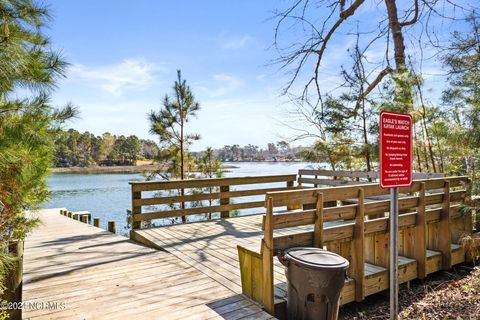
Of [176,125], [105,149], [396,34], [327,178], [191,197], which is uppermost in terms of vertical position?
[396,34]

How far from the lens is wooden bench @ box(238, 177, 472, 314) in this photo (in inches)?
106

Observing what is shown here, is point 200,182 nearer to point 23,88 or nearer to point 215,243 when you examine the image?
point 215,243

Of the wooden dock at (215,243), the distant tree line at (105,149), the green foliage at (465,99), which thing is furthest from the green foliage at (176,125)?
the distant tree line at (105,149)

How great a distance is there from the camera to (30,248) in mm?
4574

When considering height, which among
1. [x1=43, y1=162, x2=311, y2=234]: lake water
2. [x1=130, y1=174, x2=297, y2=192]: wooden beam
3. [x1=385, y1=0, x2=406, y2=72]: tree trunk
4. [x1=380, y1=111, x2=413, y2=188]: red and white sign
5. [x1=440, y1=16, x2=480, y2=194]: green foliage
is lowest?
[x1=43, y1=162, x2=311, y2=234]: lake water

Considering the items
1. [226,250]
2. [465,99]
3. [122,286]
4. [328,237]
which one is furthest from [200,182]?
[465,99]

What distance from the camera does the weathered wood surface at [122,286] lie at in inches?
100

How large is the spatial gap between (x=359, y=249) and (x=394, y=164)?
3.80ft

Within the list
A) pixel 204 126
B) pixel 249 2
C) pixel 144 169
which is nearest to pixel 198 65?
pixel 204 126

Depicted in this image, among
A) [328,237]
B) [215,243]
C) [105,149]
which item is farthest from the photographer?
[105,149]

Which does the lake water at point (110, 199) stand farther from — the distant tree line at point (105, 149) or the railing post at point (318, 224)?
the distant tree line at point (105, 149)

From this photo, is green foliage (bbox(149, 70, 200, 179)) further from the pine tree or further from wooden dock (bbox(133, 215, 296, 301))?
wooden dock (bbox(133, 215, 296, 301))

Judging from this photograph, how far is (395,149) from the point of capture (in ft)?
8.15

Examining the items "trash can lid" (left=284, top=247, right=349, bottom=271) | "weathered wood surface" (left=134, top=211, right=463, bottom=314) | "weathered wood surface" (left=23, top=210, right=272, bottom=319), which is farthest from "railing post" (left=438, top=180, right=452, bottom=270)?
"weathered wood surface" (left=23, top=210, right=272, bottom=319)
